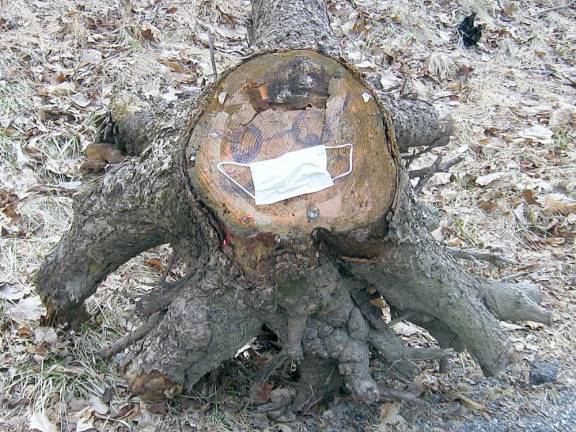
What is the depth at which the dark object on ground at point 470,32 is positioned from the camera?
650 cm

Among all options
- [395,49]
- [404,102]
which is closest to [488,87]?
[395,49]

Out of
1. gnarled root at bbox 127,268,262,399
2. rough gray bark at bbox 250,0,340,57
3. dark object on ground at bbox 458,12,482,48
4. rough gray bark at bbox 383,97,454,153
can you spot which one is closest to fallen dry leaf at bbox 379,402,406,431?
gnarled root at bbox 127,268,262,399

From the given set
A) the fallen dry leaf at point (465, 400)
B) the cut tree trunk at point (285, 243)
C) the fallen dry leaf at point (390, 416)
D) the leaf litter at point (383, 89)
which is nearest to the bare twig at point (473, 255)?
the cut tree trunk at point (285, 243)

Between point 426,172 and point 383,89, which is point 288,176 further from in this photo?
point 383,89

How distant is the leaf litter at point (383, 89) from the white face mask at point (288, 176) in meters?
0.39


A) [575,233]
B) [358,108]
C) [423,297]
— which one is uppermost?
[358,108]

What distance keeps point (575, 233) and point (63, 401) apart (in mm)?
3092

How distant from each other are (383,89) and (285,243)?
1.56 metres

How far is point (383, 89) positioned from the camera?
3471mm

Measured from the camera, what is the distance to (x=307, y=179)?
2246 millimetres

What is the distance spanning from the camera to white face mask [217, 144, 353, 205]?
7.28ft

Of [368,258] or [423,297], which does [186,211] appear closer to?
[368,258]

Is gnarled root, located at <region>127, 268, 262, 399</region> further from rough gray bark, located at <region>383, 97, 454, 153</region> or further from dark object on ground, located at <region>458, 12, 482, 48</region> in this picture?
dark object on ground, located at <region>458, 12, 482, 48</region>

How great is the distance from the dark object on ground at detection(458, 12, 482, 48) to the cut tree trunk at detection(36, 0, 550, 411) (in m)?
4.05
